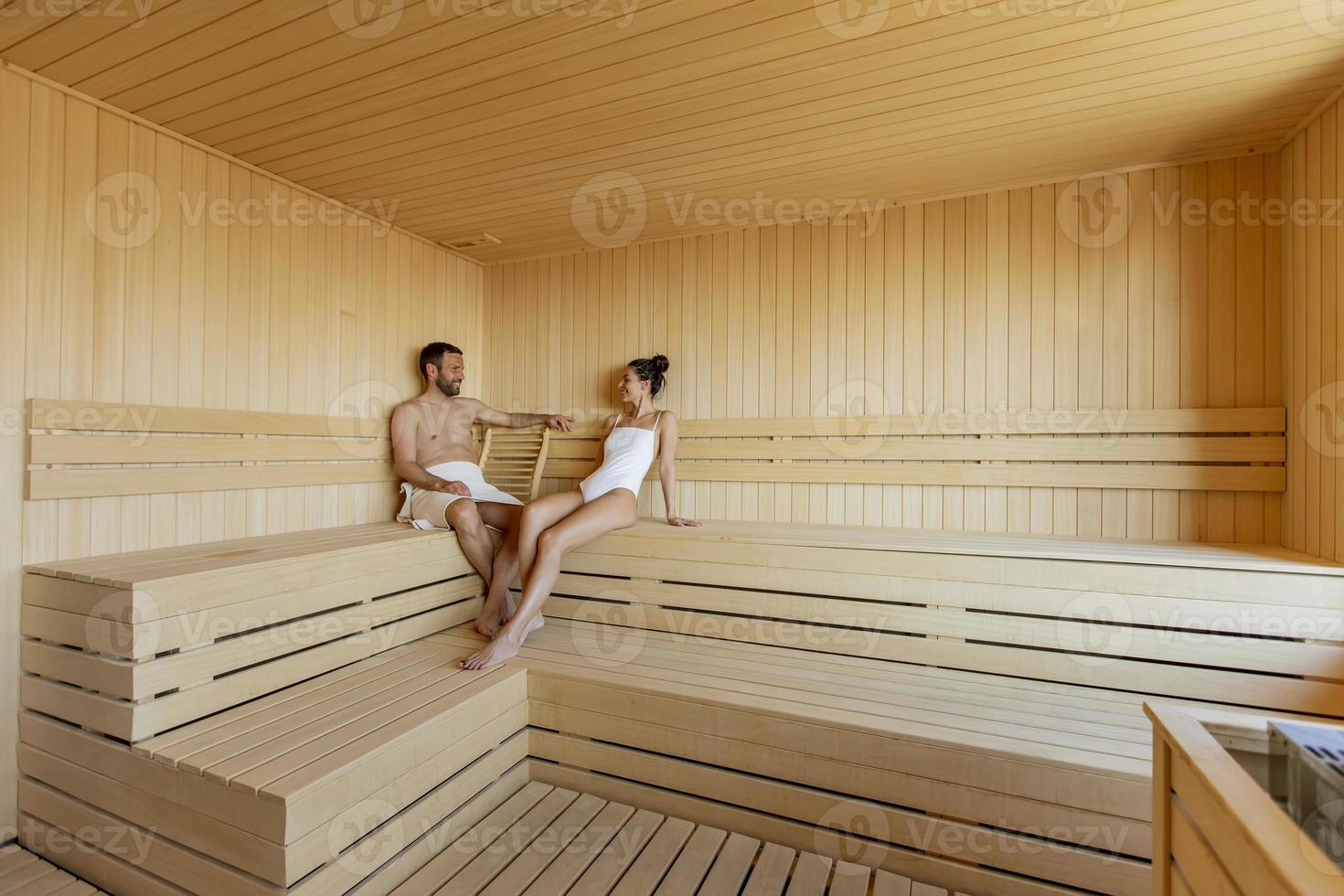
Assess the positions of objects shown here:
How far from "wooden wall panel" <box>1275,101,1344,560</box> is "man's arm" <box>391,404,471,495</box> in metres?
3.34

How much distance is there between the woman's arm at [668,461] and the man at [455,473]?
69 cm

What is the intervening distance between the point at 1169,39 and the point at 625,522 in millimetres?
2409

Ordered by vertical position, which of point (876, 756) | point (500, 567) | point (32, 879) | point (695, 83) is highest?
point (695, 83)

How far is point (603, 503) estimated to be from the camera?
2820 mm

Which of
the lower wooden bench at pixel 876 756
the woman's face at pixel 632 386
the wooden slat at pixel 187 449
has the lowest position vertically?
the lower wooden bench at pixel 876 756

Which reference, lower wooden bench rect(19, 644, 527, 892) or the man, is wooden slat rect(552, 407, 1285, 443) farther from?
lower wooden bench rect(19, 644, 527, 892)

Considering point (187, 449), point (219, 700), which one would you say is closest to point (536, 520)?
point (219, 700)

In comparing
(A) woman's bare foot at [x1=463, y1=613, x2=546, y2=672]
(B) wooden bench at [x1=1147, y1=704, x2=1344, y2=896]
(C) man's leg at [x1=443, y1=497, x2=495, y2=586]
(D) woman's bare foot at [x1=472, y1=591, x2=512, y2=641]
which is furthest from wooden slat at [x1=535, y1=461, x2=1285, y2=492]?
(B) wooden bench at [x1=1147, y1=704, x2=1344, y2=896]

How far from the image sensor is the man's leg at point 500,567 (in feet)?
8.77

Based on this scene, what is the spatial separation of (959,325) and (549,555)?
83.0 inches

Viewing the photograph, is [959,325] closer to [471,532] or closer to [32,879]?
[471,532]

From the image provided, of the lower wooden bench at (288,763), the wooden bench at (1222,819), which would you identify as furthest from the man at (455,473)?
the wooden bench at (1222,819)

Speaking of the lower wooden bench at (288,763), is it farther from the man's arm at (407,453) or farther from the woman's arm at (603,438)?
the woman's arm at (603,438)

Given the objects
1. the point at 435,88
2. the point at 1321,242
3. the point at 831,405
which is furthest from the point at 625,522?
the point at 1321,242
